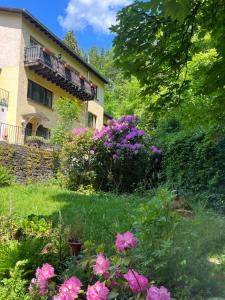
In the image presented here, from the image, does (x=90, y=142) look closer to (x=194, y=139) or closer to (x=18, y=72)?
(x=194, y=139)

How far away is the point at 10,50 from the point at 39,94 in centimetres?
367

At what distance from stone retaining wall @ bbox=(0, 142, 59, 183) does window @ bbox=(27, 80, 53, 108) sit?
1070 centimetres

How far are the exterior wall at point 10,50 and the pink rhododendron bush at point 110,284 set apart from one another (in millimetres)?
21741

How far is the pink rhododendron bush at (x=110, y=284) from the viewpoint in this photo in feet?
7.77

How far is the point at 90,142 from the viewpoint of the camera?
13938mm

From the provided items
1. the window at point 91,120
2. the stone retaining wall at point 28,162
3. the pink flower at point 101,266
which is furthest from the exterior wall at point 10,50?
the pink flower at point 101,266

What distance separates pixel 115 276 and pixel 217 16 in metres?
3.09

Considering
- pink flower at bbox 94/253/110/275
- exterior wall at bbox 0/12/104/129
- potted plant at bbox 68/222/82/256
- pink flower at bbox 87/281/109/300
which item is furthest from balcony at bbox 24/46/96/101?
pink flower at bbox 87/281/109/300

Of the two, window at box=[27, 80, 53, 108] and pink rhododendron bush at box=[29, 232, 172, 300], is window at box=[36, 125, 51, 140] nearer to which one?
window at box=[27, 80, 53, 108]

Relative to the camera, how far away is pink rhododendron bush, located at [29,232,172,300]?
2367mm

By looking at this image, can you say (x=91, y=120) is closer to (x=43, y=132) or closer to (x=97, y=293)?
(x=43, y=132)

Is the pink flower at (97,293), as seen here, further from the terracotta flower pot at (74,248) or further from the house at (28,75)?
the house at (28,75)

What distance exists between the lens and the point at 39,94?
26.6 meters

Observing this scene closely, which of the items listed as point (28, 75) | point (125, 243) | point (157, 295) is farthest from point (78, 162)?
point (28, 75)
